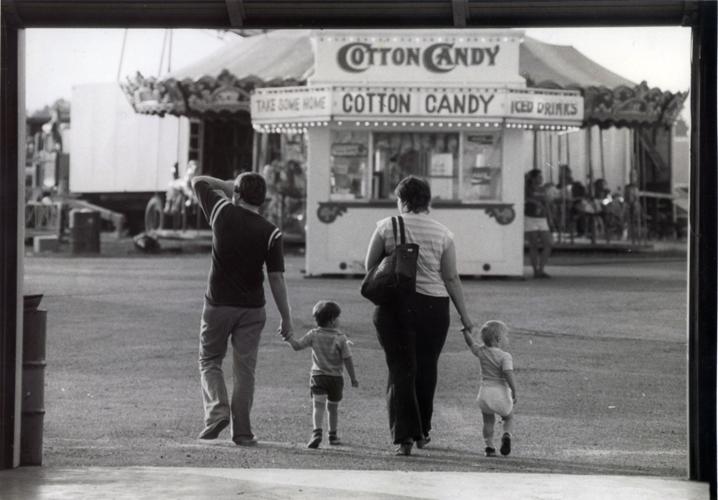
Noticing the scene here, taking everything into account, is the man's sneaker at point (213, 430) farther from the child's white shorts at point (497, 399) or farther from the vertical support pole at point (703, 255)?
the vertical support pole at point (703, 255)

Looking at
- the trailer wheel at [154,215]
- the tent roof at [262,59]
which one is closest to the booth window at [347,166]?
the tent roof at [262,59]

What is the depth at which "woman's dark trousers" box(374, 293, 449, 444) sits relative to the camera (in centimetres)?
839

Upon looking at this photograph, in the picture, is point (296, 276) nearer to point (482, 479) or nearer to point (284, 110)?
point (284, 110)

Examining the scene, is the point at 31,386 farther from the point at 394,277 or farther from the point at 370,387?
the point at 370,387

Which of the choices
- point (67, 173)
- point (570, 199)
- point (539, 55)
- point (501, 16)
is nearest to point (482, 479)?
point (501, 16)

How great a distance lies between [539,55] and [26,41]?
18.9 m

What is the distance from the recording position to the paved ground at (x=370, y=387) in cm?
835

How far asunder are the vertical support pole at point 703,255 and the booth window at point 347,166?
576 inches

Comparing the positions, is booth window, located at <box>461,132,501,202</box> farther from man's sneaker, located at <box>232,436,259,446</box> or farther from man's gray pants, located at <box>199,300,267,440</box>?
man's sneaker, located at <box>232,436,259,446</box>

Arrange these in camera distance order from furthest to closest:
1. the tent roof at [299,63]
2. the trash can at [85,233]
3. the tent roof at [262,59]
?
the trash can at [85,233] < the tent roof at [262,59] < the tent roof at [299,63]

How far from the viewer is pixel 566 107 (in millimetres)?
22203

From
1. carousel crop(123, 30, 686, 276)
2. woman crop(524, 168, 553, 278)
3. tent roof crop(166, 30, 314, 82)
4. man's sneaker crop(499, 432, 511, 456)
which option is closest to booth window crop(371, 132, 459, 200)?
carousel crop(123, 30, 686, 276)

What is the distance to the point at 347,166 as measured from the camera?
2177 centimetres

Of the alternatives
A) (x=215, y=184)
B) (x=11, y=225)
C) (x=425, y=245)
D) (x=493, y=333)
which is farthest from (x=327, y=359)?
(x=11, y=225)
